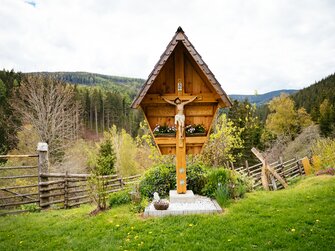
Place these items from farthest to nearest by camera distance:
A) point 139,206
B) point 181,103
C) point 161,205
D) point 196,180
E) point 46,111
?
point 46,111 → point 196,180 → point 181,103 → point 139,206 → point 161,205

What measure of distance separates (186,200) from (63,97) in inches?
620

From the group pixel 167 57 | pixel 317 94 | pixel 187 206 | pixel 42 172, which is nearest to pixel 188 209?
pixel 187 206

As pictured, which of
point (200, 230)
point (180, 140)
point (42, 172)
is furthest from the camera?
point (42, 172)

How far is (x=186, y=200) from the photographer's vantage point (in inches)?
316

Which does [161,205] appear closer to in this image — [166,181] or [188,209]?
[188,209]

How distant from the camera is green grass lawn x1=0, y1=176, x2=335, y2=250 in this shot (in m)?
5.25

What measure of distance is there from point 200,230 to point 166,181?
3714mm

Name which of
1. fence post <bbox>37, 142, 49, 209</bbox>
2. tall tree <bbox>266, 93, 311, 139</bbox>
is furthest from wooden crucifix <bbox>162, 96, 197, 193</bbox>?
tall tree <bbox>266, 93, 311, 139</bbox>

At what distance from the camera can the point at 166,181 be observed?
9539mm

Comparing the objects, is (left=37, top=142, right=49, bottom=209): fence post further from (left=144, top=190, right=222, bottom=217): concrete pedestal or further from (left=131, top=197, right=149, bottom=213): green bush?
(left=144, top=190, right=222, bottom=217): concrete pedestal

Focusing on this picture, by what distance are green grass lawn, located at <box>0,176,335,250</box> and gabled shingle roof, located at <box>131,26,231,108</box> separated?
11.0ft

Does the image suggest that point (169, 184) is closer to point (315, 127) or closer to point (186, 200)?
point (186, 200)

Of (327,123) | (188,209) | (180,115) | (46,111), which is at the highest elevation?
(46,111)

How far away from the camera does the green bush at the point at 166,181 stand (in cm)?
918
